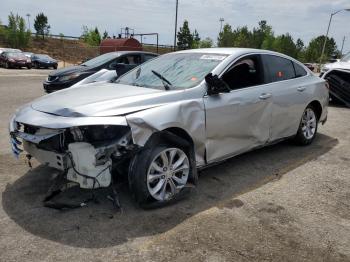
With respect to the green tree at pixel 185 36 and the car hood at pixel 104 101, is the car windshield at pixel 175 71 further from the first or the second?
the green tree at pixel 185 36

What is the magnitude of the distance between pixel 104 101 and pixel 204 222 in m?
1.52

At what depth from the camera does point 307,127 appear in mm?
6285

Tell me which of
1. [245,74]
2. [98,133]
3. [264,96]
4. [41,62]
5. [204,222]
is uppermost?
[245,74]

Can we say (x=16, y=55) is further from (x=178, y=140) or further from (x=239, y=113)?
(x=178, y=140)

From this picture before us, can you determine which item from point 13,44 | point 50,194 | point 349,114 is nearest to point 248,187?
point 50,194

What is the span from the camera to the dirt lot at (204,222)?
3121mm

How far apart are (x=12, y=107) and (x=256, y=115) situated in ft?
21.3

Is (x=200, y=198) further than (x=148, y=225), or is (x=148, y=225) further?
(x=200, y=198)

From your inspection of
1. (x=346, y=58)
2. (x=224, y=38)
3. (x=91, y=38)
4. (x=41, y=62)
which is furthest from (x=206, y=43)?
(x=346, y=58)

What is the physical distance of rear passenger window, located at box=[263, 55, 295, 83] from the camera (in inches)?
211

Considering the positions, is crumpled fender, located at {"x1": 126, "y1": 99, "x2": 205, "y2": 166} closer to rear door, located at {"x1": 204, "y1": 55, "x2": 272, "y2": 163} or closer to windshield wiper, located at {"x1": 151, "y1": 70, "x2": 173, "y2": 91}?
rear door, located at {"x1": 204, "y1": 55, "x2": 272, "y2": 163}

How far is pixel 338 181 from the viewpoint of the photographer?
4.88 meters

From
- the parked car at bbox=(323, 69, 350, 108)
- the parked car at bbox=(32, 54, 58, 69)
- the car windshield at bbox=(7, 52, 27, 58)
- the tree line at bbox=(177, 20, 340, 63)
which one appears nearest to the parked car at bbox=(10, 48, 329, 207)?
the parked car at bbox=(323, 69, 350, 108)

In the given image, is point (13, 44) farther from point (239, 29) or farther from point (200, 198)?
point (200, 198)
